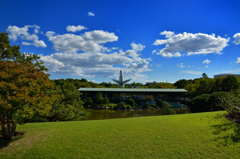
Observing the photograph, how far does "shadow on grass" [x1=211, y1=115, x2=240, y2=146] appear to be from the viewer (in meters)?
5.54

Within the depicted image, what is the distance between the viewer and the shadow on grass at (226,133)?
554cm

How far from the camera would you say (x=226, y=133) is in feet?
20.3

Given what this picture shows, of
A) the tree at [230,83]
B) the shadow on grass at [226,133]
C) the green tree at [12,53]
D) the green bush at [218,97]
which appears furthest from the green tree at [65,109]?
the tree at [230,83]

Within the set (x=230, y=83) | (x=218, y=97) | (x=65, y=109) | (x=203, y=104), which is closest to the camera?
(x=218, y=97)

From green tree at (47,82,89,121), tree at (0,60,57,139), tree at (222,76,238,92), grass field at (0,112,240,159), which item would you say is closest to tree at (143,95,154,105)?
tree at (222,76,238,92)

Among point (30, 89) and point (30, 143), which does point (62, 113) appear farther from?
point (30, 89)

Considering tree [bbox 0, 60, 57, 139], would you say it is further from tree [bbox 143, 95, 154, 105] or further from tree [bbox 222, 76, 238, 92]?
tree [bbox 222, 76, 238, 92]

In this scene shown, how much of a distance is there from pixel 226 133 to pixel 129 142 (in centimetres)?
431

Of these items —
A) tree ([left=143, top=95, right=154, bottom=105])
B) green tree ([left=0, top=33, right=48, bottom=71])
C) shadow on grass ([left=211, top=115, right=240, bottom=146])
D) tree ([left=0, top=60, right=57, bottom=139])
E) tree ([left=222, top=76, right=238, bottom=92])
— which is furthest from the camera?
tree ([left=222, top=76, right=238, bottom=92])

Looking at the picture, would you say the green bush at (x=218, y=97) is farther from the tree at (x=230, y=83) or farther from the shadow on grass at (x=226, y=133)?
the tree at (x=230, y=83)

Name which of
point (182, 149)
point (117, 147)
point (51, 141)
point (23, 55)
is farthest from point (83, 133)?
point (23, 55)

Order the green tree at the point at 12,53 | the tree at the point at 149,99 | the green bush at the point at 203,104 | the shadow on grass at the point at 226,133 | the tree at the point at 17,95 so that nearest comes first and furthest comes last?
the tree at the point at 17,95 < the shadow on grass at the point at 226,133 < the green tree at the point at 12,53 < the green bush at the point at 203,104 < the tree at the point at 149,99

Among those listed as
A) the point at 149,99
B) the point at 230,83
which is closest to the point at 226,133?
the point at 149,99

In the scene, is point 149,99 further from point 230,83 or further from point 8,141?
point 8,141
